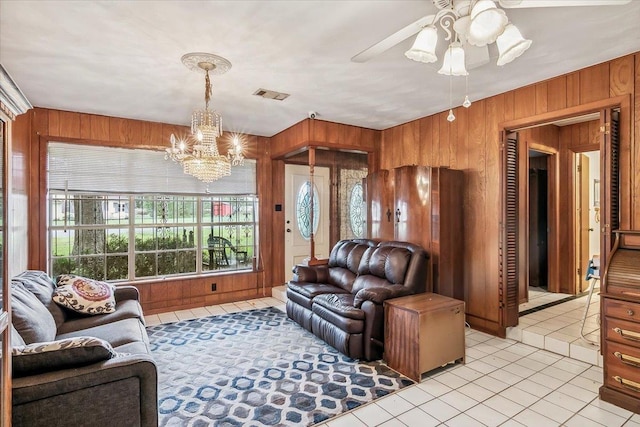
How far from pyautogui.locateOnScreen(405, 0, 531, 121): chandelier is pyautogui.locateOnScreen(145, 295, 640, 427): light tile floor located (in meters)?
2.19

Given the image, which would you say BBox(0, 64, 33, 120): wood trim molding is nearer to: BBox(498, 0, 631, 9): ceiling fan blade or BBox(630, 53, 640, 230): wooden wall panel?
BBox(498, 0, 631, 9): ceiling fan blade

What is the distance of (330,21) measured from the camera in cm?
220

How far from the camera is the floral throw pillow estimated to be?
294 cm

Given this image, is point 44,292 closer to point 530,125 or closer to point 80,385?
point 80,385

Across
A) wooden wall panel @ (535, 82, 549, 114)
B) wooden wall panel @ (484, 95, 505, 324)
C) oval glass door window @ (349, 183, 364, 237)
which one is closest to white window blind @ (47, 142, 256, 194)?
oval glass door window @ (349, 183, 364, 237)

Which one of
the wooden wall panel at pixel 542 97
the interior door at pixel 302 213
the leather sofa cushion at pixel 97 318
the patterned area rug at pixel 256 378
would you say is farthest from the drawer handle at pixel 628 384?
the interior door at pixel 302 213

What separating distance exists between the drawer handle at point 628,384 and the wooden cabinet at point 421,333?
1035mm

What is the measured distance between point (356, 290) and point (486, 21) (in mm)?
2877

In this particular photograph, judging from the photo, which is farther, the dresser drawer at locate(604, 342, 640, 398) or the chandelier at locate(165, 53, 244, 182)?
the chandelier at locate(165, 53, 244, 182)

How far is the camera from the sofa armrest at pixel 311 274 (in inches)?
168

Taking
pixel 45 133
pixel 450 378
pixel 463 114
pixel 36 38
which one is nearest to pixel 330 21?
pixel 36 38

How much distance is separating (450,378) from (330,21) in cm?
284

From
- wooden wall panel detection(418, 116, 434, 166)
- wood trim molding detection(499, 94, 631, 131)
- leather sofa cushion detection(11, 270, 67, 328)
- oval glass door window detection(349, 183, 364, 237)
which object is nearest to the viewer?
leather sofa cushion detection(11, 270, 67, 328)

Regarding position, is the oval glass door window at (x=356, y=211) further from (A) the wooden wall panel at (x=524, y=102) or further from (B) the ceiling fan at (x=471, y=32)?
(B) the ceiling fan at (x=471, y=32)
